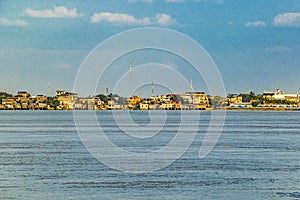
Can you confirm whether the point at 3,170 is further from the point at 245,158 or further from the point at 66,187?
the point at 245,158

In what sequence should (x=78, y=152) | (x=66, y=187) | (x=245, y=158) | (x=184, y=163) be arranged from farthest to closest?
(x=78, y=152) → (x=245, y=158) → (x=184, y=163) → (x=66, y=187)

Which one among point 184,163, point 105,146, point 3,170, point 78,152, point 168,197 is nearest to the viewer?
point 168,197

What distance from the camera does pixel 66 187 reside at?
37.4 m

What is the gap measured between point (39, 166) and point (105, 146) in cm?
2017

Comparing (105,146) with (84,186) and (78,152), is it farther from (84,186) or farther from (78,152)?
(84,186)

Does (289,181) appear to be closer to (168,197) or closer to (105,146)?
(168,197)

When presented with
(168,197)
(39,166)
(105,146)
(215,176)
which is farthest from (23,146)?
(168,197)

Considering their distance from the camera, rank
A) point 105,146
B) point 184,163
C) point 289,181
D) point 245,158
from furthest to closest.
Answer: point 105,146
point 245,158
point 184,163
point 289,181

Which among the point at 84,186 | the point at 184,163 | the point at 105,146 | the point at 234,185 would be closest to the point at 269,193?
the point at 234,185

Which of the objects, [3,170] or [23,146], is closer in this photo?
[3,170]

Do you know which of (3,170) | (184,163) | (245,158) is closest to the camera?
(3,170)

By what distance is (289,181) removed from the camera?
131 feet

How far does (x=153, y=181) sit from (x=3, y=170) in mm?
10341

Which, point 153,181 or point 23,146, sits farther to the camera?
point 23,146
